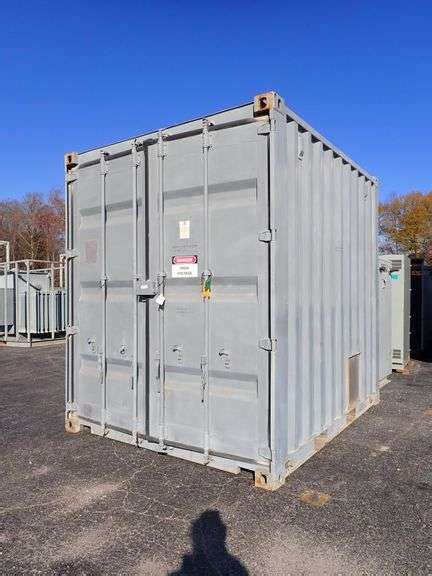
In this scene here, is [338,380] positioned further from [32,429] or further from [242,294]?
[32,429]

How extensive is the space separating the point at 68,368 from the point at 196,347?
200 cm

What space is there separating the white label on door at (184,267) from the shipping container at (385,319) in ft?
16.1

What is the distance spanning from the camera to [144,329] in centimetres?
465

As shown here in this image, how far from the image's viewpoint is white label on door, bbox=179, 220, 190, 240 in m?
4.35

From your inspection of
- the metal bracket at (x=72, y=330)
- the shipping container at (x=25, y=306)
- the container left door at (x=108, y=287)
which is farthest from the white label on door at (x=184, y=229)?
the shipping container at (x=25, y=306)

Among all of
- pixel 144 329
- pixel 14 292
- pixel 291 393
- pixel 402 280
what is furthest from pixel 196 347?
pixel 14 292

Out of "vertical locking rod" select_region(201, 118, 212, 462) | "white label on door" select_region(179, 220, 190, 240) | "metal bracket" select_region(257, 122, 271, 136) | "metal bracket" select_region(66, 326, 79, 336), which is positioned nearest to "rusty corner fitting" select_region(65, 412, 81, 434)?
"metal bracket" select_region(66, 326, 79, 336)

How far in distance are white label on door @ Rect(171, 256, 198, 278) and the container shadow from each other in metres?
2.10

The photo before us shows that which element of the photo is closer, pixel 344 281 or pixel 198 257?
pixel 198 257

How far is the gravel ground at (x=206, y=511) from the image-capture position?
9.34ft

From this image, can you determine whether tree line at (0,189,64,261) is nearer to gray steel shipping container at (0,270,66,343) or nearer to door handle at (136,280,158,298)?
gray steel shipping container at (0,270,66,343)

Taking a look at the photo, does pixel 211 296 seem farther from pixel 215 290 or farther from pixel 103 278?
pixel 103 278

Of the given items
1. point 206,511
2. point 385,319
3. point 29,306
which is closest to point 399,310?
point 385,319

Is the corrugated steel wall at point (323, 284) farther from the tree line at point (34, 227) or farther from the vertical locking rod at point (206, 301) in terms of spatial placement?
the tree line at point (34, 227)
